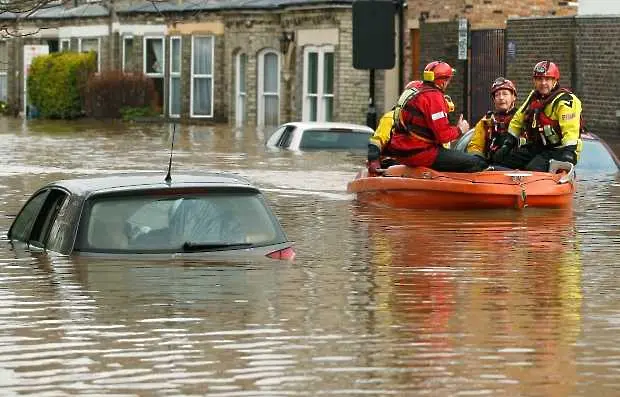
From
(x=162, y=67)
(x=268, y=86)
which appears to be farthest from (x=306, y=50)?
(x=162, y=67)

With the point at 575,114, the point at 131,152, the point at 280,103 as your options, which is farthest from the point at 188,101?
the point at 575,114

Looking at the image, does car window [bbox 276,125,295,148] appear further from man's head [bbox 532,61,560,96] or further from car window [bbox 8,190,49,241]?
car window [bbox 8,190,49,241]

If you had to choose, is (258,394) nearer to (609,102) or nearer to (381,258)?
(381,258)

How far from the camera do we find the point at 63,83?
202ft

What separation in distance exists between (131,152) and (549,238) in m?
19.3

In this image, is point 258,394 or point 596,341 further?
point 596,341

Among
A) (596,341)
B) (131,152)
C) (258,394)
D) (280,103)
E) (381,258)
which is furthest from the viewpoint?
(280,103)

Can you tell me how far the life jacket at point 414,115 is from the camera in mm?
19812

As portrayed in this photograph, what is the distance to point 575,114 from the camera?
64.1 ft

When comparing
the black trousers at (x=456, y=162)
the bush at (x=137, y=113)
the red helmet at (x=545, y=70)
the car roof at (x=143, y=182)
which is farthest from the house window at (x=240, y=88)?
the car roof at (x=143, y=182)

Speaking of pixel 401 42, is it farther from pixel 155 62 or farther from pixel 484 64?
pixel 155 62

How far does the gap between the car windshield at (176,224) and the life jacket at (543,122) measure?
7.51 metres

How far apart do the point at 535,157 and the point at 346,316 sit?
909cm

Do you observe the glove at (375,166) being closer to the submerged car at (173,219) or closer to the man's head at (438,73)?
the man's head at (438,73)
